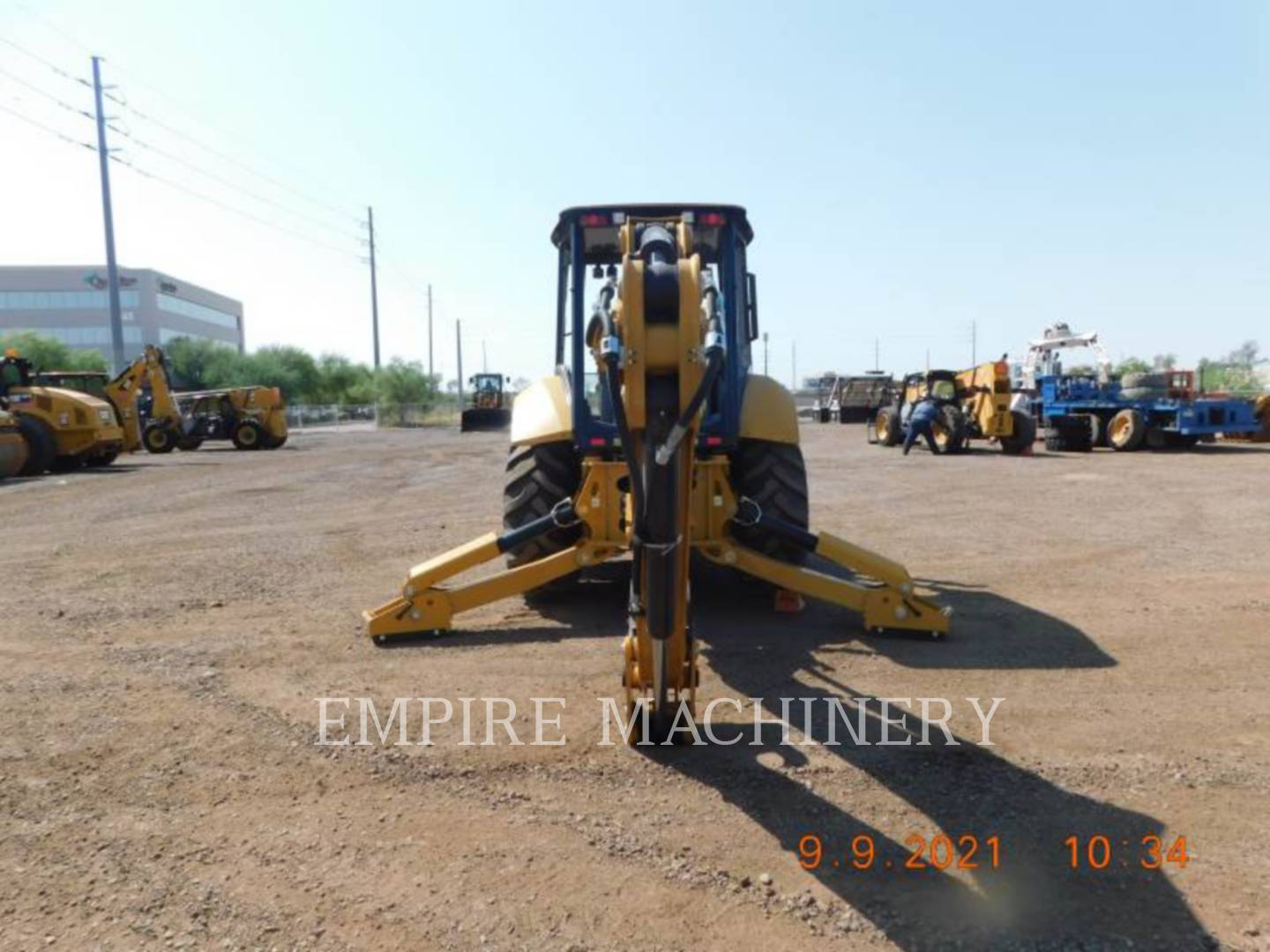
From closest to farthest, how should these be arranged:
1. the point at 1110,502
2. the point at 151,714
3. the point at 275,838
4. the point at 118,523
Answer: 1. the point at 275,838
2. the point at 151,714
3. the point at 118,523
4. the point at 1110,502

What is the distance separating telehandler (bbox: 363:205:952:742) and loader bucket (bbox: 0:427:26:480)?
48.0 feet

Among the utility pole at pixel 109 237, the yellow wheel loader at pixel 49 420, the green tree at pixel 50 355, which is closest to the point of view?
the yellow wheel loader at pixel 49 420

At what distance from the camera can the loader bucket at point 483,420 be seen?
37.4 m

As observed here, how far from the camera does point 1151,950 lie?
7.71 feet

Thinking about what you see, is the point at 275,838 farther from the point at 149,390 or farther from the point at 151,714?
the point at 149,390

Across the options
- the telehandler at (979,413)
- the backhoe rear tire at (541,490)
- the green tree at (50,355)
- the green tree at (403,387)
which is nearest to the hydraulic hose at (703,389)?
the backhoe rear tire at (541,490)

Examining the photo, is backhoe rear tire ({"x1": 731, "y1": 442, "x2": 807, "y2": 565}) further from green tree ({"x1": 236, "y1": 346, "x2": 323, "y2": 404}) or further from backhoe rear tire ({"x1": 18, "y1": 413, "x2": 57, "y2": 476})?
green tree ({"x1": 236, "y1": 346, "x2": 323, "y2": 404})

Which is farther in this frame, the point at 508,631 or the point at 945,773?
the point at 508,631

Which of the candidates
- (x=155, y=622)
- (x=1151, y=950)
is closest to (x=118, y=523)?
(x=155, y=622)

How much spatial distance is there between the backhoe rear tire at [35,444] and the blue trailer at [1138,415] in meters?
22.5

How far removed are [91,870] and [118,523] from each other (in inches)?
345

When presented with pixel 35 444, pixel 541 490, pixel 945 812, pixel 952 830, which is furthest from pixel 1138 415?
pixel 35 444

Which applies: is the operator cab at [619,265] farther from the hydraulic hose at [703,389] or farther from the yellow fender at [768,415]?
the hydraulic hose at [703,389]

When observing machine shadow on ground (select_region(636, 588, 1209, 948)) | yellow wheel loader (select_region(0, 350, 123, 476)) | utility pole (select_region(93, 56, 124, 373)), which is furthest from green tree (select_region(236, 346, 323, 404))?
machine shadow on ground (select_region(636, 588, 1209, 948))
